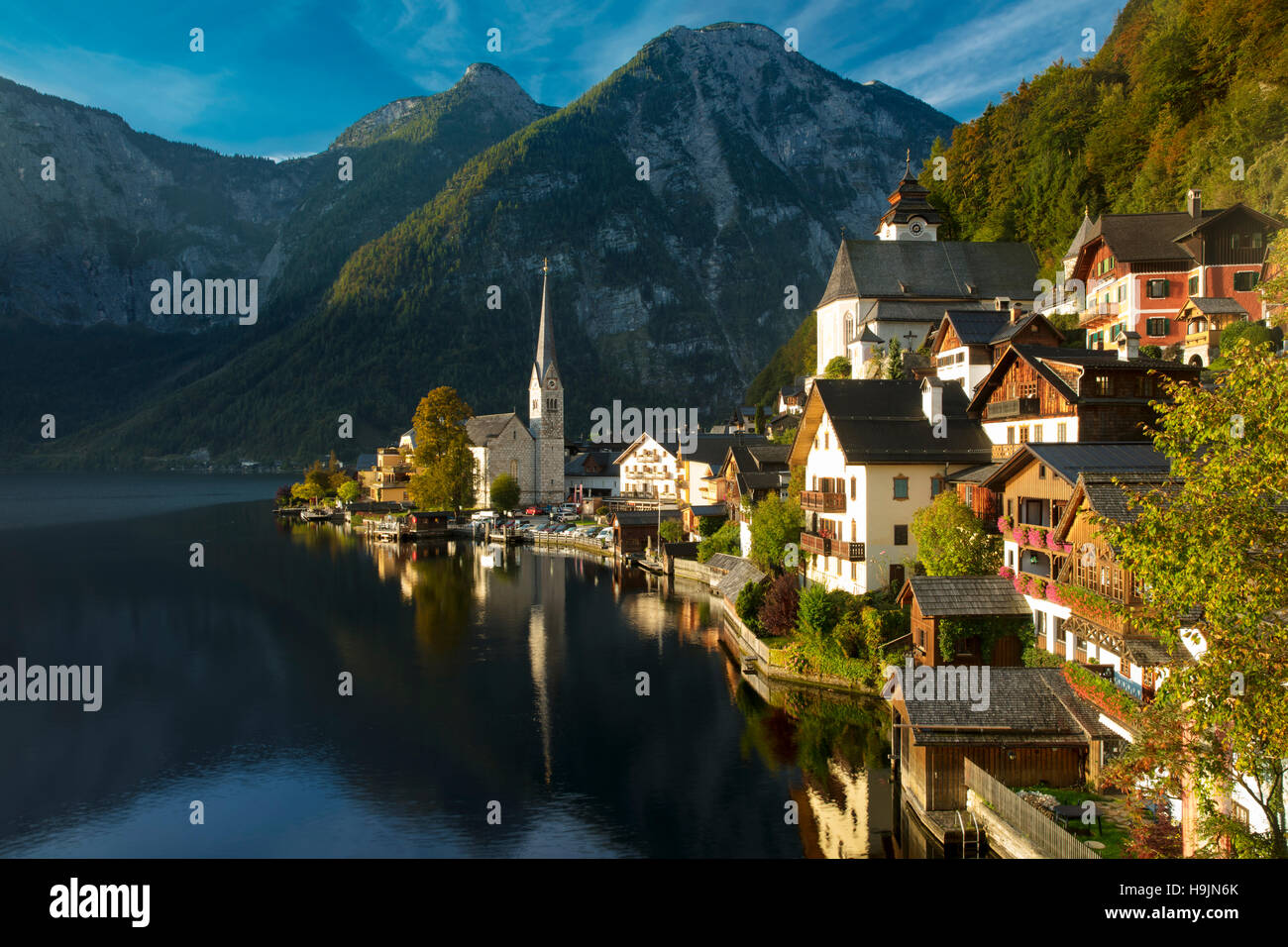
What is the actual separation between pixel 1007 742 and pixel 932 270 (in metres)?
56.6

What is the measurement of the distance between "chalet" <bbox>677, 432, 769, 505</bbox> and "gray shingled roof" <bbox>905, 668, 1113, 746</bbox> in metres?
47.3

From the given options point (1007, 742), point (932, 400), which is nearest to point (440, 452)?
point (932, 400)

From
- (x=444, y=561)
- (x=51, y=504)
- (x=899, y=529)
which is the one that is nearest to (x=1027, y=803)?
(x=899, y=529)

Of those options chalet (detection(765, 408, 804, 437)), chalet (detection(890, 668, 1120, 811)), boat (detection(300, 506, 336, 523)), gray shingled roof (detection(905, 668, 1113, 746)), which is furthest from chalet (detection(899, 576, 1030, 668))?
boat (detection(300, 506, 336, 523))

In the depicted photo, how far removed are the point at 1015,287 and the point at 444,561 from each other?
54883 mm

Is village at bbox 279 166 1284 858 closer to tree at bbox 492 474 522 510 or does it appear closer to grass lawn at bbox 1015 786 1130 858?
grass lawn at bbox 1015 786 1130 858

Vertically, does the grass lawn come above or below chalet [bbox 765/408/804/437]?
below

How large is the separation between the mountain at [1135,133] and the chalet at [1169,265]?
327cm

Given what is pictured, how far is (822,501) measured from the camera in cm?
4153

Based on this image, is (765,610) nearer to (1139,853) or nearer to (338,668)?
(338,668)

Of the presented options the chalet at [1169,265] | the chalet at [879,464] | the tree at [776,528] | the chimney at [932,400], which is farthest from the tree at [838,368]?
the chimney at [932,400]

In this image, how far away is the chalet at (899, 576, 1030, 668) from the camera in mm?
28938

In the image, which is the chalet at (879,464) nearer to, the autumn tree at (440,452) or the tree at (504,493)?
the autumn tree at (440,452)

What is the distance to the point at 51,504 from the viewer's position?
146 metres
